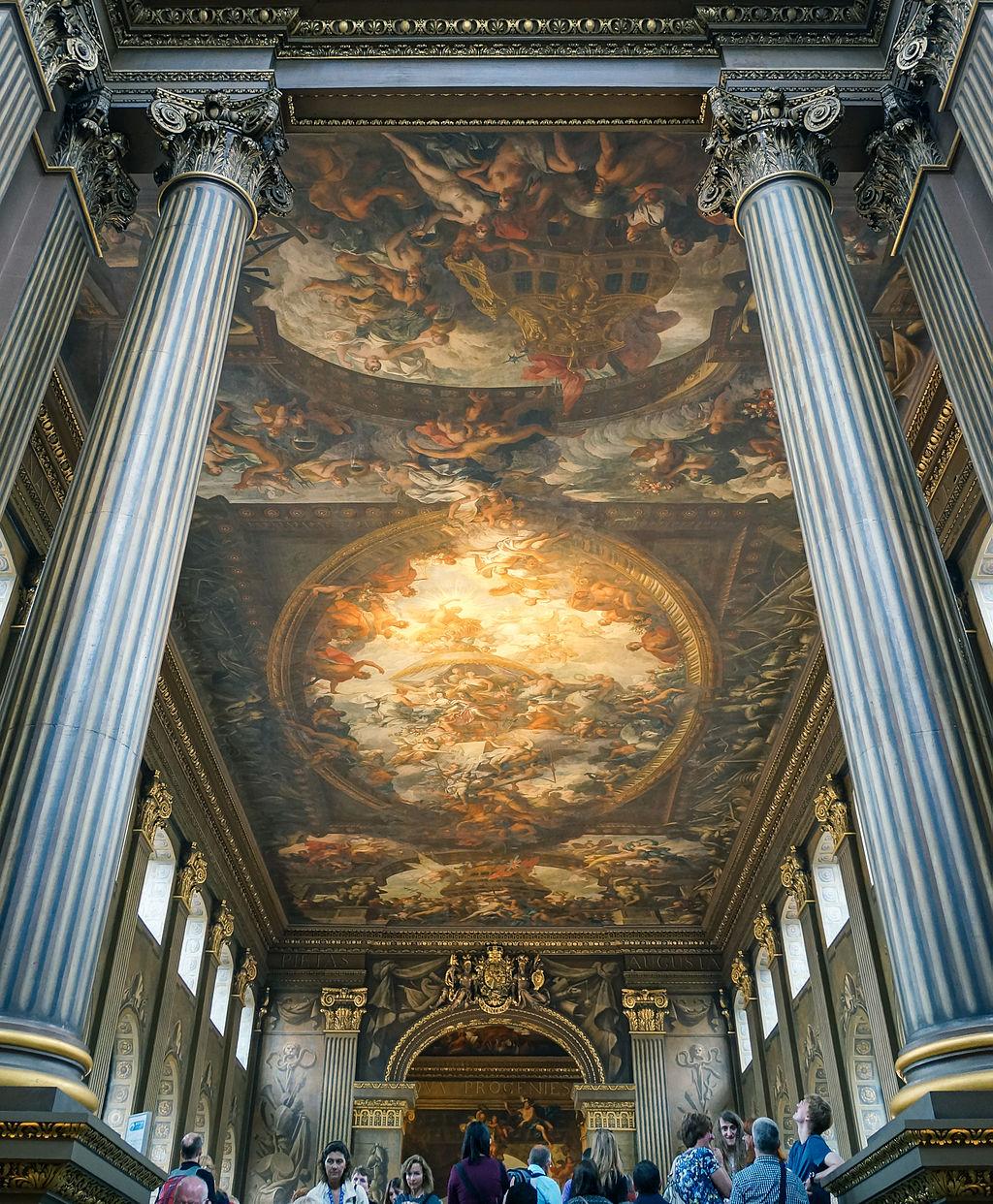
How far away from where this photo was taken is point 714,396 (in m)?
12.2

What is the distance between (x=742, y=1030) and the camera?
21812 mm

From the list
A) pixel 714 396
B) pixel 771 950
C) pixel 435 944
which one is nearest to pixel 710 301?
pixel 714 396

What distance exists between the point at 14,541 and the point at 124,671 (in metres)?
5.78

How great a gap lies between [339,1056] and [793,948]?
9.30m

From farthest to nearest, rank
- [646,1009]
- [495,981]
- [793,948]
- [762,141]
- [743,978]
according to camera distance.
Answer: [495,981]
[646,1009]
[743,978]
[793,948]
[762,141]

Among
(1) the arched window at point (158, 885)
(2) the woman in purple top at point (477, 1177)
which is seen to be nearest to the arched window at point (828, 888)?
(1) the arched window at point (158, 885)

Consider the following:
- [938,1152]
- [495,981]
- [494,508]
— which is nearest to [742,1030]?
[495,981]

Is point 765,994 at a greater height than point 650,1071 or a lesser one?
greater

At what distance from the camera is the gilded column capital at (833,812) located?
14891 mm

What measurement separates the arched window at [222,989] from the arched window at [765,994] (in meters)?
9.42

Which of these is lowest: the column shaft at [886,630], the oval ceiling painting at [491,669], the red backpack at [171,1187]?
the red backpack at [171,1187]

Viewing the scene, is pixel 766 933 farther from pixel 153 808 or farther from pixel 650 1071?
pixel 153 808

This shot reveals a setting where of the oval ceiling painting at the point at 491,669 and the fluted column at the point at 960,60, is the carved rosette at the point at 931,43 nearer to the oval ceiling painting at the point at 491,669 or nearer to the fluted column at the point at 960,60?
the fluted column at the point at 960,60

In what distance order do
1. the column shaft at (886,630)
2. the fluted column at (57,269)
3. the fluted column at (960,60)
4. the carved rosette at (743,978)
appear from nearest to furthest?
the column shaft at (886,630)
the fluted column at (960,60)
the fluted column at (57,269)
the carved rosette at (743,978)
